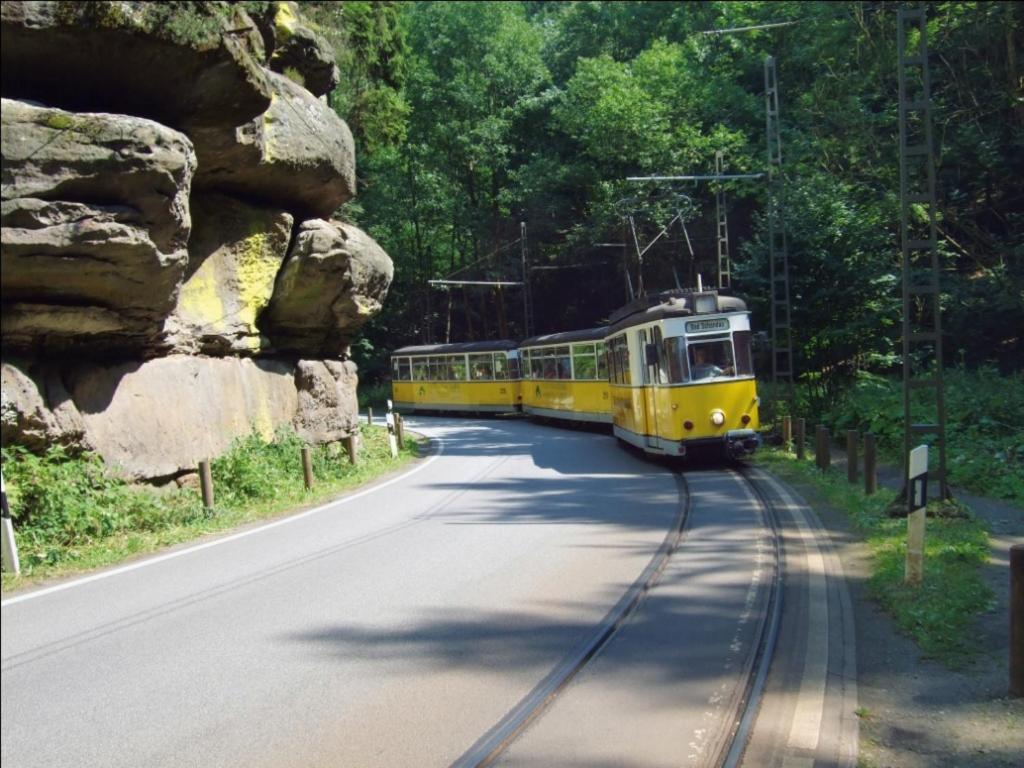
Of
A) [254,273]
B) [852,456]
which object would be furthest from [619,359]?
[254,273]

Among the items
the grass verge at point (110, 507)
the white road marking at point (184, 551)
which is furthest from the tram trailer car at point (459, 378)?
the grass verge at point (110, 507)

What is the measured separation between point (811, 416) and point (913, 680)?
18.4 m

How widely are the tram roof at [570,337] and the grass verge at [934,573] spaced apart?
42.3 ft

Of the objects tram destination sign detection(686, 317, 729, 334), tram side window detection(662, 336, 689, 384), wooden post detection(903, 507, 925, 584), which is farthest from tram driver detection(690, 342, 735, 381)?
wooden post detection(903, 507, 925, 584)

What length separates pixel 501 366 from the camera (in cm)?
3431

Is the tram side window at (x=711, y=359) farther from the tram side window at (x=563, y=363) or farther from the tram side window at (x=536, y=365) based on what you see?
the tram side window at (x=536, y=365)

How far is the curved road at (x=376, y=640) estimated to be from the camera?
5066 millimetres

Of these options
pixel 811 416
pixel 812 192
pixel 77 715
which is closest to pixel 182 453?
pixel 77 715

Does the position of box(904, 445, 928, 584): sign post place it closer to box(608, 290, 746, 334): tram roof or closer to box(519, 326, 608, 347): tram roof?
box(608, 290, 746, 334): tram roof

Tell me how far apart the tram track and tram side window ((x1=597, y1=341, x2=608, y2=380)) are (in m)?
14.9

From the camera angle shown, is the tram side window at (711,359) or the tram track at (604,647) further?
the tram side window at (711,359)

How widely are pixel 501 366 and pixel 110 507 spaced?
22967mm

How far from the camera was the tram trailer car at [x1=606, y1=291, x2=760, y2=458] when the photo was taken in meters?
16.3

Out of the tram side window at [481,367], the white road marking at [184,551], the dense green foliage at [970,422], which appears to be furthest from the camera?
the tram side window at [481,367]
